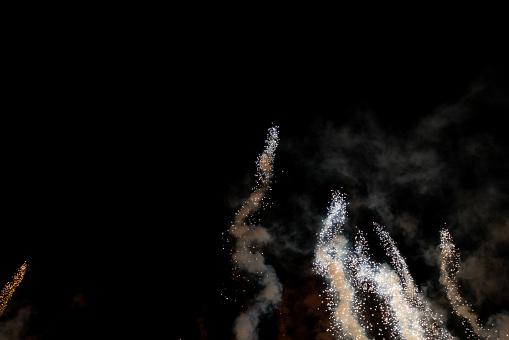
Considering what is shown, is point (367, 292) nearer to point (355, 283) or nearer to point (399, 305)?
point (355, 283)

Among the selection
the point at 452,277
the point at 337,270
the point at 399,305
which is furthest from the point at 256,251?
the point at 452,277

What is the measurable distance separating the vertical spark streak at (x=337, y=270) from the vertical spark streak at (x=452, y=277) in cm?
382

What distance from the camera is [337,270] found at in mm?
13008

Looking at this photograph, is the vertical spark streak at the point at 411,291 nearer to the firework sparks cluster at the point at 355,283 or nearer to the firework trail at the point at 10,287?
the firework sparks cluster at the point at 355,283

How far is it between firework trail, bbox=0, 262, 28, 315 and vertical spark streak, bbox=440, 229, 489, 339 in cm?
1465

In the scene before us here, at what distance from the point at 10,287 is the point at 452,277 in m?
15.3

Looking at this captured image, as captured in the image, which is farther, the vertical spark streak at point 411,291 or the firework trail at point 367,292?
the vertical spark streak at point 411,291

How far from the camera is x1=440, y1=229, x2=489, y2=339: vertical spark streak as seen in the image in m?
12.6

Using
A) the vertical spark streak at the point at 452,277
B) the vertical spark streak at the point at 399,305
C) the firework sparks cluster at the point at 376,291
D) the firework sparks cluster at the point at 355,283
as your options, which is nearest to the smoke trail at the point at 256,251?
the firework sparks cluster at the point at 355,283

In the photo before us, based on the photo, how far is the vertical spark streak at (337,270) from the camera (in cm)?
1131

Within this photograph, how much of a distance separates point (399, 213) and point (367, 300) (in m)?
3.77

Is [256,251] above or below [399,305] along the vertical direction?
above

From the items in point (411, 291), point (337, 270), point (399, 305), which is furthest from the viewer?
point (411, 291)

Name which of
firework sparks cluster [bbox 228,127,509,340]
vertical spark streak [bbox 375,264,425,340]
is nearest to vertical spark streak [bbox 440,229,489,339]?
firework sparks cluster [bbox 228,127,509,340]
